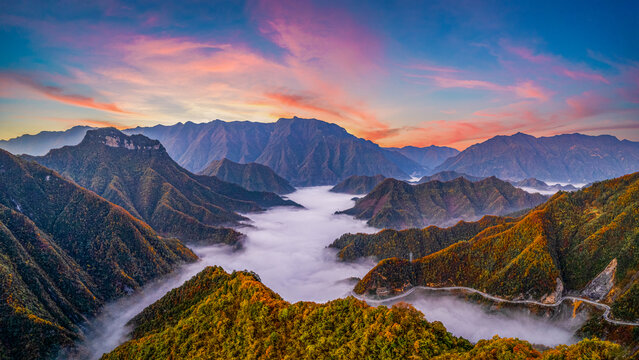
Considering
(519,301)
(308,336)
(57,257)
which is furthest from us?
(57,257)

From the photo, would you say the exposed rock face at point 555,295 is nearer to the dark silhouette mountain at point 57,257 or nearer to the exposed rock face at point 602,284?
the exposed rock face at point 602,284

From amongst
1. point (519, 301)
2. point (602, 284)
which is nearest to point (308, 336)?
point (519, 301)

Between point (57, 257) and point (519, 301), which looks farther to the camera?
point (57, 257)

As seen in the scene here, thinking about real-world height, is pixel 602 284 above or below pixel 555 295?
above

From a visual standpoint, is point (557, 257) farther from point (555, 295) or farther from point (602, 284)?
point (602, 284)

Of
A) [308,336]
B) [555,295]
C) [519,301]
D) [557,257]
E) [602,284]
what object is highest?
[308,336]
